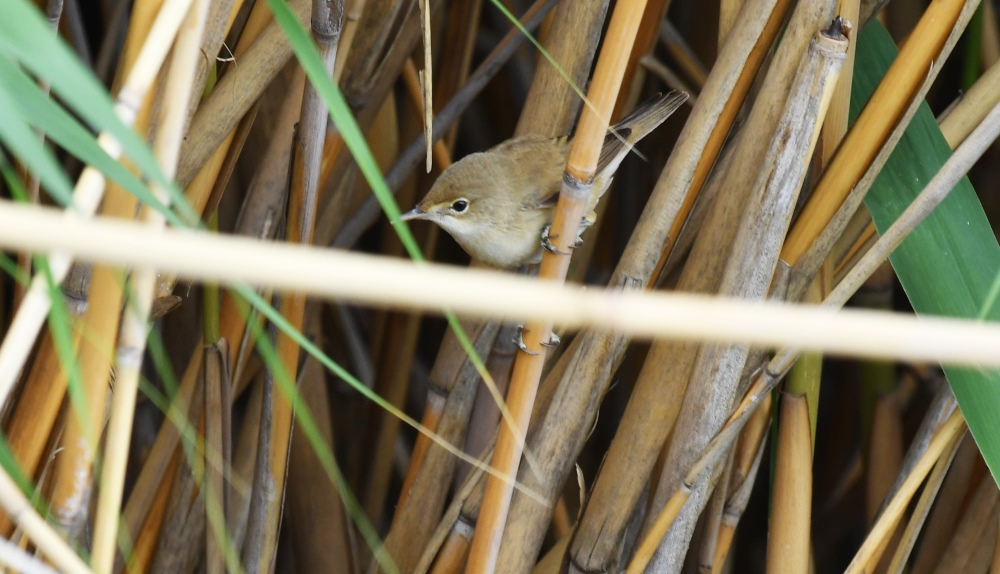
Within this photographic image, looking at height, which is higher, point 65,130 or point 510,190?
point 65,130

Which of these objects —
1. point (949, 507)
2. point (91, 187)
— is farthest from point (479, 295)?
point (949, 507)

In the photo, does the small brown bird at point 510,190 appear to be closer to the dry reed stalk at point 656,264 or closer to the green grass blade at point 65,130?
the dry reed stalk at point 656,264

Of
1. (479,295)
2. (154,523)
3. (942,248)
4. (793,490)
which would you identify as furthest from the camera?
(154,523)

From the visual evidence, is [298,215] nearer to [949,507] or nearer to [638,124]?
[638,124]

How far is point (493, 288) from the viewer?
323 mm

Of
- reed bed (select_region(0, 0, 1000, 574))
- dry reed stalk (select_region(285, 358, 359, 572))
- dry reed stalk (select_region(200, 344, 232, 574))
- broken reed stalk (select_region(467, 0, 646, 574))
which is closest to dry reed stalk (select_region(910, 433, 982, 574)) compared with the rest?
reed bed (select_region(0, 0, 1000, 574))

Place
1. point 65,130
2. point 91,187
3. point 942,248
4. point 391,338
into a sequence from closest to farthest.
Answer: point 65,130 → point 91,187 → point 942,248 → point 391,338

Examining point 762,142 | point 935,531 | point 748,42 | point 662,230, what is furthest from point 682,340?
point 935,531

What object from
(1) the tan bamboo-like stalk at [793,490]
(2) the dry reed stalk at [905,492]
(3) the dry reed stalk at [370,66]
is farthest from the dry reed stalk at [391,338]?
(2) the dry reed stalk at [905,492]

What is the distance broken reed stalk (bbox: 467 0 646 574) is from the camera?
2.32ft

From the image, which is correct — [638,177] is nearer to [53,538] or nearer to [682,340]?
[682,340]

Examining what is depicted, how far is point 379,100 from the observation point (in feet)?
4.40

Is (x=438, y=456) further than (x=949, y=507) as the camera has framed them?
No

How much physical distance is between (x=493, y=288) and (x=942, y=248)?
772mm
